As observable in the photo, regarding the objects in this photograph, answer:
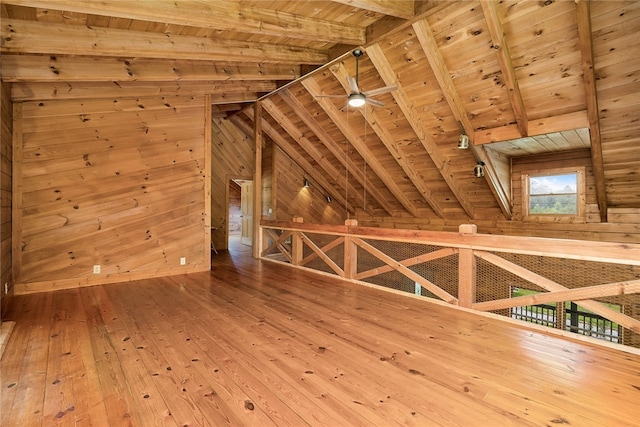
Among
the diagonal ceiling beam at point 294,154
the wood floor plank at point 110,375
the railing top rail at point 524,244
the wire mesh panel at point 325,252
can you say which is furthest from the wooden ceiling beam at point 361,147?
the wood floor plank at point 110,375

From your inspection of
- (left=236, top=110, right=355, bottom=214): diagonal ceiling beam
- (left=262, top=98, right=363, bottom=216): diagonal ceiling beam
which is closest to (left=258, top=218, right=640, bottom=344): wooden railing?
(left=262, top=98, right=363, bottom=216): diagonal ceiling beam

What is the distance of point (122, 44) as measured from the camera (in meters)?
3.21

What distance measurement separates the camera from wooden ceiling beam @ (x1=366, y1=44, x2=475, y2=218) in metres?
4.22

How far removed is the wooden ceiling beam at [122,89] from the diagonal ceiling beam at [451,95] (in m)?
3.09

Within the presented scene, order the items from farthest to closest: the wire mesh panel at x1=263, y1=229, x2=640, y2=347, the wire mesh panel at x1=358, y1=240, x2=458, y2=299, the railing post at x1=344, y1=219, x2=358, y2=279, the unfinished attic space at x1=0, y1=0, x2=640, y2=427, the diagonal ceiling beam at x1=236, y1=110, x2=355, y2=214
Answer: the diagonal ceiling beam at x1=236, y1=110, x2=355, y2=214 < the railing post at x1=344, y1=219, x2=358, y2=279 < the wire mesh panel at x1=358, y1=240, x2=458, y2=299 < the wire mesh panel at x1=263, y1=229, x2=640, y2=347 < the unfinished attic space at x1=0, y1=0, x2=640, y2=427

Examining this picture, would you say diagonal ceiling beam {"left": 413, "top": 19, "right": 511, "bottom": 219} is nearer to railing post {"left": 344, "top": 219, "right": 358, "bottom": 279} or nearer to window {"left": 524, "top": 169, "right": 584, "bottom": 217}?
window {"left": 524, "top": 169, "right": 584, "bottom": 217}

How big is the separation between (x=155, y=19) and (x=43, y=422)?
116 inches

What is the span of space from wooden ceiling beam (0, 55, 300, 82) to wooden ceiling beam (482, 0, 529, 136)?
9.69ft

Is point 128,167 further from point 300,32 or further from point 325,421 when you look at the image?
point 325,421

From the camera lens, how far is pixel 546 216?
5816 mm

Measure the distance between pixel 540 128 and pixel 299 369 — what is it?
440 cm

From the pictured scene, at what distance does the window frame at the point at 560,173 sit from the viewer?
5398 mm

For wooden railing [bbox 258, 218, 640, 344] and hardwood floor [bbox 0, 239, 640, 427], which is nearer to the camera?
hardwood floor [bbox 0, 239, 640, 427]

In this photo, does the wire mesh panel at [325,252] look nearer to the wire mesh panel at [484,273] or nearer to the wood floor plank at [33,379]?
the wire mesh panel at [484,273]
